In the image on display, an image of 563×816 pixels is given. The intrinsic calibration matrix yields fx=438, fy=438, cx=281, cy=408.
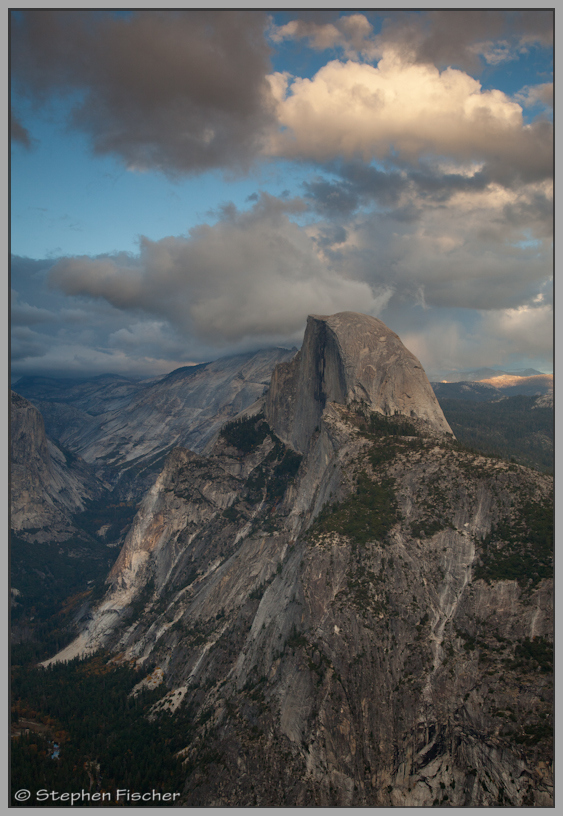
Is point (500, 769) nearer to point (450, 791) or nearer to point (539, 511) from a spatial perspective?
point (450, 791)

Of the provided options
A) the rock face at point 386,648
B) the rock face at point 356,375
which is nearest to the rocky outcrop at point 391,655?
the rock face at point 386,648

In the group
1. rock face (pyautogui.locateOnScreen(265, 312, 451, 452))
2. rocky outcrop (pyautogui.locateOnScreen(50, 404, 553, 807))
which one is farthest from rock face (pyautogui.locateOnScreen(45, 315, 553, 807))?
rock face (pyautogui.locateOnScreen(265, 312, 451, 452))

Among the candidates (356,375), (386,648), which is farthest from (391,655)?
(356,375)

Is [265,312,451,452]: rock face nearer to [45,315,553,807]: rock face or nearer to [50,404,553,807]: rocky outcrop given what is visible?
[45,315,553,807]: rock face

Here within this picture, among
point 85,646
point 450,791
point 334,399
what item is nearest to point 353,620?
point 450,791

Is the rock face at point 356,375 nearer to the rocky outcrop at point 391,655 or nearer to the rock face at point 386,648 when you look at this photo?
the rock face at point 386,648

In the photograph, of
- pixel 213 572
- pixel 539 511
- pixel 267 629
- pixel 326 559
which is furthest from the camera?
pixel 213 572

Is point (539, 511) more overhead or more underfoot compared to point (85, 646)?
more overhead
